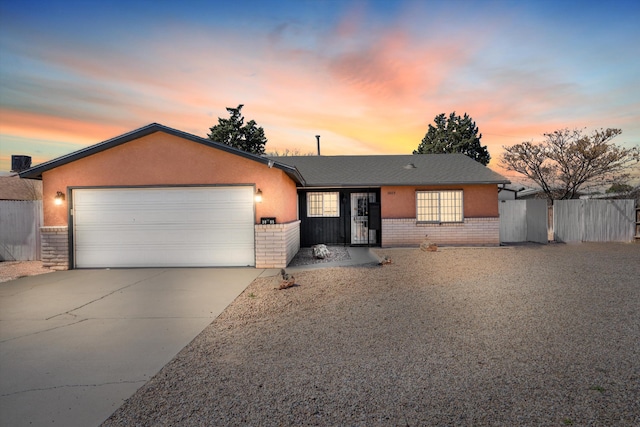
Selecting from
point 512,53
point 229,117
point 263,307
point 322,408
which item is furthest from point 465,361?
point 229,117

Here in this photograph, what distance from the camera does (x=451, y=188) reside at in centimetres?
1462

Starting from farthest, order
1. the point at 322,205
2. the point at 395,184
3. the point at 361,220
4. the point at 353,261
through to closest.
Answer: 1. the point at 322,205
2. the point at 361,220
3. the point at 395,184
4. the point at 353,261

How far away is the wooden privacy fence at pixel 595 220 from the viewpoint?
49.8 feet

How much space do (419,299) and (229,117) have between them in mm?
32937

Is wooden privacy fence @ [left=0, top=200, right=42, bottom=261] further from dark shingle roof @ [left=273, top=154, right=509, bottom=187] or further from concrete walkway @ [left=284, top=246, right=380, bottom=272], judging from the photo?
dark shingle roof @ [left=273, top=154, right=509, bottom=187]

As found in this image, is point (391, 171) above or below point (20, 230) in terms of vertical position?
above

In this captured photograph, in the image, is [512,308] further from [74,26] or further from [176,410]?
[74,26]

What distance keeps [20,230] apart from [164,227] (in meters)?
A: 6.23

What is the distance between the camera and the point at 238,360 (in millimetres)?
3719

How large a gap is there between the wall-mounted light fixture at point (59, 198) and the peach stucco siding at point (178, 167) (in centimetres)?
60

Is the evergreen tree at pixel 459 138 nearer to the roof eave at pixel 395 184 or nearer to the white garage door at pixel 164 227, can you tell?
the roof eave at pixel 395 184

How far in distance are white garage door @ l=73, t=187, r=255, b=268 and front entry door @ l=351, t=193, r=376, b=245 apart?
6.32 metres

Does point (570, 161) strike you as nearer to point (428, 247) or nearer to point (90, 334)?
point (428, 247)

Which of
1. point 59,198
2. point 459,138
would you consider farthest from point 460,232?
point 459,138
